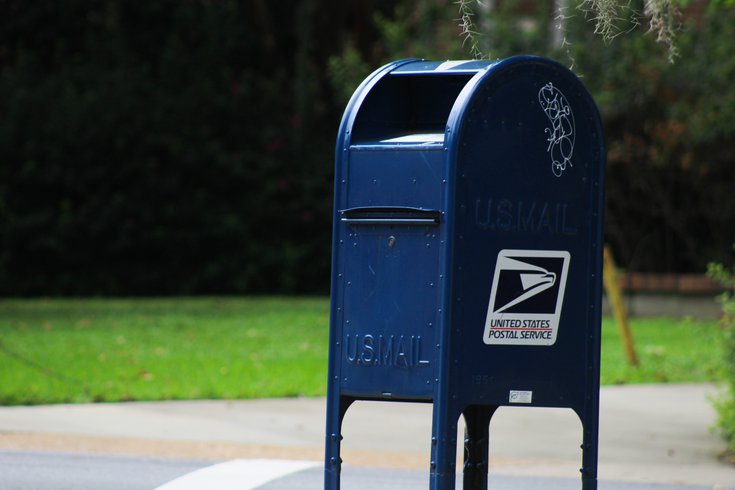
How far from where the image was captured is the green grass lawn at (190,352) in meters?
11.4

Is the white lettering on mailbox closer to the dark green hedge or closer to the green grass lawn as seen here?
the green grass lawn

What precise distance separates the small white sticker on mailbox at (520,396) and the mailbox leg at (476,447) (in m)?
0.46

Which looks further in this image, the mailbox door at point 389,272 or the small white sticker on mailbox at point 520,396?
the small white sticker on mailbox at point 520,396

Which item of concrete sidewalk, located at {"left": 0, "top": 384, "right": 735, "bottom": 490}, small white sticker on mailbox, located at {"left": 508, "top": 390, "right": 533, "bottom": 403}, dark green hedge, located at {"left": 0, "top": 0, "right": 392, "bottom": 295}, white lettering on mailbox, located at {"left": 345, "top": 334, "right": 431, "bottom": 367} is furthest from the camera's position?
dark green hedge, located at {"left": 0, "top": 0, "right": 392, "bottom": 295}

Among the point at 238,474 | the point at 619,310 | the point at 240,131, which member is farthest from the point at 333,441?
the point at 240,131

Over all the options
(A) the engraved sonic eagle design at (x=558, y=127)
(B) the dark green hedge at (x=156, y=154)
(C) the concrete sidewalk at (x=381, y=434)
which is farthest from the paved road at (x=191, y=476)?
(B) the dark green hedge at (x=156, y=154)

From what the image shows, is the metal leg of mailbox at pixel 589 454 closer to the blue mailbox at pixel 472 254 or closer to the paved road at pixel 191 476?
the blue mailbox at pixel 472 254

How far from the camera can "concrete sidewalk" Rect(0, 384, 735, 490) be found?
29.0 feet

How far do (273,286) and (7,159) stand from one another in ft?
17.2

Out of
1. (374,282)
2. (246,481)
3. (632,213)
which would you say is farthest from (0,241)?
(374,282)

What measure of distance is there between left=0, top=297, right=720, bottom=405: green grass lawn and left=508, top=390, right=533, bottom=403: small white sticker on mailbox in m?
4.01

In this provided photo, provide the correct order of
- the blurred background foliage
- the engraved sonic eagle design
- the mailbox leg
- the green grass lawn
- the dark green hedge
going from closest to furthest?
the engraved sonic eagle design < the mailbox leg < the green grass lawn < the blurred background foliage < the dark green hedge

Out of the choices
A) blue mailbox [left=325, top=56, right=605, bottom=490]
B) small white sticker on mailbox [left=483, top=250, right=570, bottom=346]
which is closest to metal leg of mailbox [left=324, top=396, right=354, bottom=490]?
blue mailbox [left=325, top=56, right=605, bottom=490]

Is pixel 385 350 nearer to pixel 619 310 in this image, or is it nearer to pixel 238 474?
pixel 238 474
